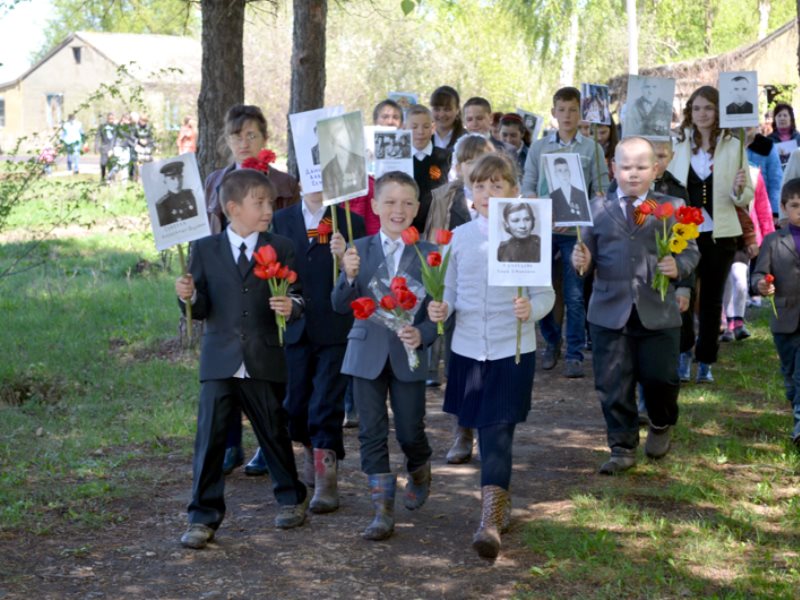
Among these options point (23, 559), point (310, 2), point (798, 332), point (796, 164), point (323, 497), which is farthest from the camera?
point (310, 2)

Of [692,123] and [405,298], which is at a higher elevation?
[692,123]

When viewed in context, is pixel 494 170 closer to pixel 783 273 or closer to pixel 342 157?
pixel 342 157

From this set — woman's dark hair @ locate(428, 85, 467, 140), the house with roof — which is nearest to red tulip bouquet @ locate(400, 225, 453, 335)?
woman's dark hair @ locate(428, 85, 467, 140)

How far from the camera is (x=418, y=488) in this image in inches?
264

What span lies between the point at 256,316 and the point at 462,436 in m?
2.24

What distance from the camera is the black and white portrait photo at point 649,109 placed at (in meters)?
8.18

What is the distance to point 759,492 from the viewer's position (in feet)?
23.0

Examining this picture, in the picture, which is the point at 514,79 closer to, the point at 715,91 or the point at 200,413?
the point at 715,91

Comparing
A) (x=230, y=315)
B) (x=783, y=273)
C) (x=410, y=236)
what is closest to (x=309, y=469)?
(x=230, y=315)

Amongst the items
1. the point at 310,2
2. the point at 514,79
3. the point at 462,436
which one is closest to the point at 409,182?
the point at 462,436

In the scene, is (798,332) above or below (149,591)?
above

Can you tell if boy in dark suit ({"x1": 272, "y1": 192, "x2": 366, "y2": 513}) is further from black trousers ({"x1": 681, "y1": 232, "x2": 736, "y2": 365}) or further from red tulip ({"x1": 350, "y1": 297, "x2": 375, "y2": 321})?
black trousers ({"x1": 681, "y1": 232, "x2": 736, "y2": 365})

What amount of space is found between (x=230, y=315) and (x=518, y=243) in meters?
1.52

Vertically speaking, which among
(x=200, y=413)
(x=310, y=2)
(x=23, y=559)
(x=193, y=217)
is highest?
(x=310, y=2)
